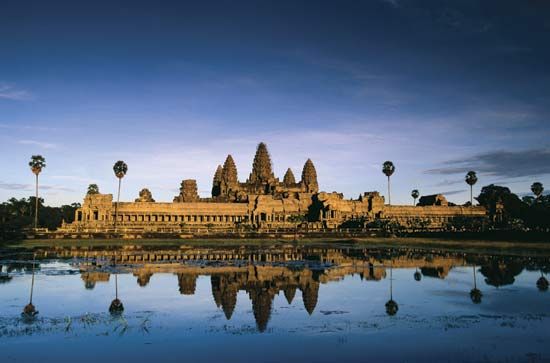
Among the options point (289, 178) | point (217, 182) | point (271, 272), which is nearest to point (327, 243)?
point (271, 272)

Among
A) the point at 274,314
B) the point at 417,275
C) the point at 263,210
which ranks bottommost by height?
the point at 274,314

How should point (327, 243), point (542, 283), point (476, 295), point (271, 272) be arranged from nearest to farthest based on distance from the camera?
1. point (476, 295)
2. point (542, 283)
3. point (271, 272)
4. point (327, 243)

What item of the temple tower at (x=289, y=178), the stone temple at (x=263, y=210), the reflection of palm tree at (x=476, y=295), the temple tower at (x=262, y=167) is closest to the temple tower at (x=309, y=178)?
the stone temple at (x=263, y=210)

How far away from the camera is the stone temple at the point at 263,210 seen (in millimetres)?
116875

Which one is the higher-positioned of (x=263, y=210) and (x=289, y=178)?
(x=289, y=178)

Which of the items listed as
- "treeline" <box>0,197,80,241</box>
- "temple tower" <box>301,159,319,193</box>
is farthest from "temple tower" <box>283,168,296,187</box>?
"treeline" <box>0,197,80,241</box>

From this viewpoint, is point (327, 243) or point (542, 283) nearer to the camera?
point (542, 283)

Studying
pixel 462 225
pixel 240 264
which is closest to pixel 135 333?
pixel 240 264

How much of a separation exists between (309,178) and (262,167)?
50.3 feet

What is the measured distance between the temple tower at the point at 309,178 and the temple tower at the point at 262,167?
10221mm

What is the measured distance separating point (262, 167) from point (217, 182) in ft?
70.5

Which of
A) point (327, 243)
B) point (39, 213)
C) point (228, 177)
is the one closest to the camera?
point (327, 243)

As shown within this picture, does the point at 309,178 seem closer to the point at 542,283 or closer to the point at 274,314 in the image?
the point at 542,283

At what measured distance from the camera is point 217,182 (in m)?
175
